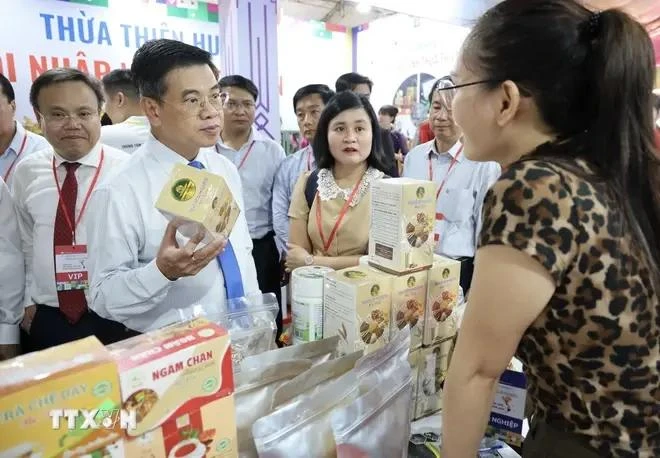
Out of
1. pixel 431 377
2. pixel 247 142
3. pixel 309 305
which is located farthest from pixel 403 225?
pixel 247 142

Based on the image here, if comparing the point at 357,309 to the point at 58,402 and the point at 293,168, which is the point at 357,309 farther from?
the point at 293,168

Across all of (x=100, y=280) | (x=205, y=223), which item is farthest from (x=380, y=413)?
(x=100, y=280)

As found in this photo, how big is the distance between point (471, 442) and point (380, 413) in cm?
16

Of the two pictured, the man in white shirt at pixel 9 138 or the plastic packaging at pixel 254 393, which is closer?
the plastic packaging at pixel 254 393

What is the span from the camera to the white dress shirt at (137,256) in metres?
1.24

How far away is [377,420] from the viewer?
823 mm

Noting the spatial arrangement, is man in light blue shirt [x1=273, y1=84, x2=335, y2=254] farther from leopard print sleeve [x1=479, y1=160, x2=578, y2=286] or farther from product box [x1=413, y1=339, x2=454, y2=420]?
leopard print sleeve [x1=479, y1=160, x2=578, y2=286]

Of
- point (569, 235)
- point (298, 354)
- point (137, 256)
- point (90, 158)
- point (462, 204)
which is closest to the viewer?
point (569, 235)

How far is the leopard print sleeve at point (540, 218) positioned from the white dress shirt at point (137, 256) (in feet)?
2.49

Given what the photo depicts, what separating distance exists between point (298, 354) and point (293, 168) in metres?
2.09

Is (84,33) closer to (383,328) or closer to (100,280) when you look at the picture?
(100,280)

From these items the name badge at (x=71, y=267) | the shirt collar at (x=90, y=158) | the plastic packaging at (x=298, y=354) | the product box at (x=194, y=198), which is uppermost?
the shirt collar at (x=90, y=158)

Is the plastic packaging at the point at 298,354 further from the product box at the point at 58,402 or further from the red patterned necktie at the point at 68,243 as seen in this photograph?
the red patterned necktie at the point at 68,243

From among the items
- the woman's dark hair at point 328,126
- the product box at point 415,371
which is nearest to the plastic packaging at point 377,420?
the product box at point 415,371
